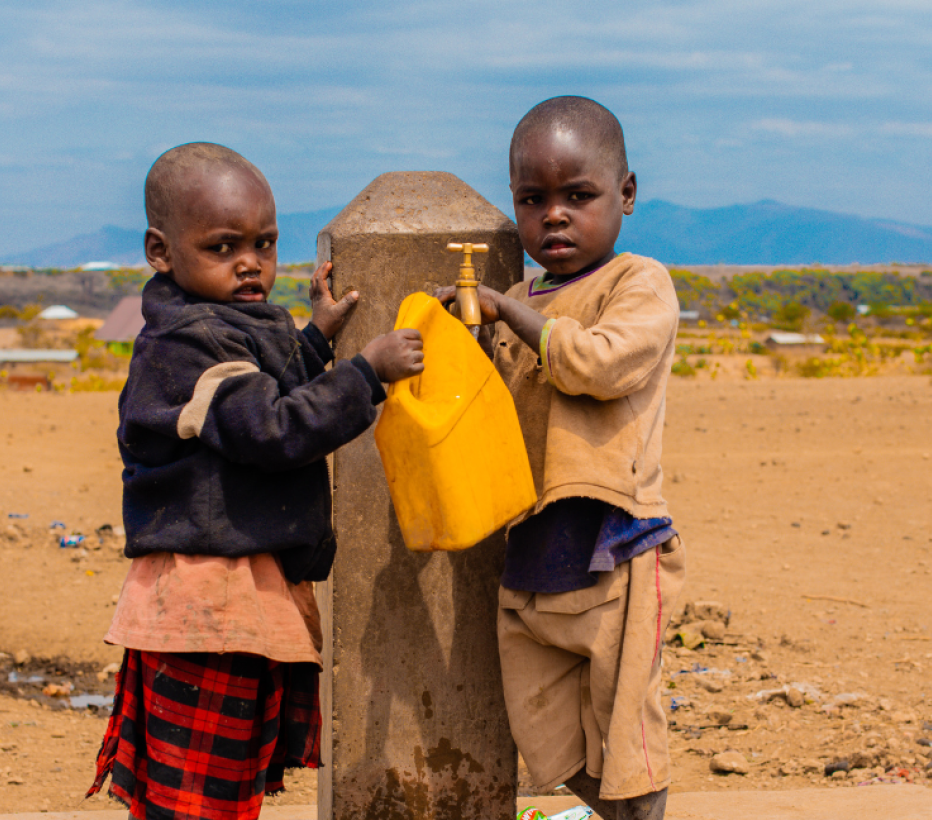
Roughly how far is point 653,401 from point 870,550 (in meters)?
5.16

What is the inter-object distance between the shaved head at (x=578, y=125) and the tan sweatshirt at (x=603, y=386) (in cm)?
22

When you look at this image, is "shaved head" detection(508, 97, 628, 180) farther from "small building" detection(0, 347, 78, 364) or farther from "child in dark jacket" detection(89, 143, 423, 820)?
"small building" detection(0, 347, 78, 364)

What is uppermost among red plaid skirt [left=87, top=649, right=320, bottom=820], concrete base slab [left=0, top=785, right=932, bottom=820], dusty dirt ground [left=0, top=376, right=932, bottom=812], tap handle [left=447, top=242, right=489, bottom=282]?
tap handle [left=447, top=242, right=489, bottom=282]

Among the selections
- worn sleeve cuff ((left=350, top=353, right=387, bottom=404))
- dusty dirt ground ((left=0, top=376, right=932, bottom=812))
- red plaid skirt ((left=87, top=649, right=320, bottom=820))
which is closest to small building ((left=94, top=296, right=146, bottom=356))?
dusty dirt ground ((left=0, top=376, right=932, bottom=812))

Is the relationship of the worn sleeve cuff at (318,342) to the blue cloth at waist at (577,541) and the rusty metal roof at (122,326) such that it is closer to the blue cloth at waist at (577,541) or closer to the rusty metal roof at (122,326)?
the blue cloth at waist at (577,541)

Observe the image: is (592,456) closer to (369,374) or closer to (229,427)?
(369,374)

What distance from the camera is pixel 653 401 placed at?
2217 millimetres

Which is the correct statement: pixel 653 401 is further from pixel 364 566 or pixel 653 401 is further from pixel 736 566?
pixel 736 566

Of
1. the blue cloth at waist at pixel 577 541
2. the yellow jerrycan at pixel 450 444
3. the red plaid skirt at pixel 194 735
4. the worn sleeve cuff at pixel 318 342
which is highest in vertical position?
the worn sleeve cuff at pixel 318 342

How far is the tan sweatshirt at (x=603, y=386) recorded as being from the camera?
6.73 feet

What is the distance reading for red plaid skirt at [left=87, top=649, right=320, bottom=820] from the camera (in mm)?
2057

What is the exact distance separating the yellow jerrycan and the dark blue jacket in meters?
0.10

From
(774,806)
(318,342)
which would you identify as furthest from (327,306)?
(774,806)

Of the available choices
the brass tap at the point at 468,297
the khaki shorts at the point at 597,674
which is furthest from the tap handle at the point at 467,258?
the khaki shorts at the point at 597,674
